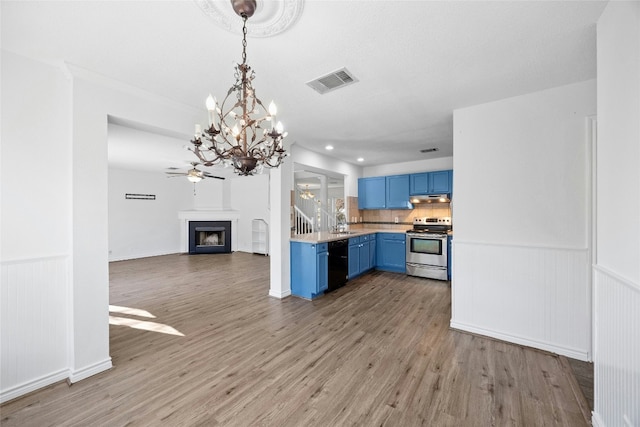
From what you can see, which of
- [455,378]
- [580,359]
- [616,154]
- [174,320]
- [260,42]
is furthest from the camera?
[174,320]

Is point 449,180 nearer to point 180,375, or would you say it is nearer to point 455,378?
point 455,378

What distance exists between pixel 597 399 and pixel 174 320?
13.2 feet

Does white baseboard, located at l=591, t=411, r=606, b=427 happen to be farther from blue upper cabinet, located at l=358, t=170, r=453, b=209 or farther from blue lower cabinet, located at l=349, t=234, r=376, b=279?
blue upper cabinet, located at l=358, t=170, r=453, b=209

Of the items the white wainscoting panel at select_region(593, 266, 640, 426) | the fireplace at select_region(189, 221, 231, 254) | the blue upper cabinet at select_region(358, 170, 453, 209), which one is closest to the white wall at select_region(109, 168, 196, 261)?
the fireplace at select_region(189, 221, 231, 254)

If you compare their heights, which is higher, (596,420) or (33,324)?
(33,324)

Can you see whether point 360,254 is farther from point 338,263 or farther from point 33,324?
point 33,324

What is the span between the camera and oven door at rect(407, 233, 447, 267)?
4.89 m

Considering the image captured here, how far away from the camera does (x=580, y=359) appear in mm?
2385

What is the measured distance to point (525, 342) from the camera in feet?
8.63

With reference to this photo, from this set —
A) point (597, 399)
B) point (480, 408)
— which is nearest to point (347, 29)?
point (480, 408)

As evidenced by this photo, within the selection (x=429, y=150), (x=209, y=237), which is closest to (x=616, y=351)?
(x=429, y=150)

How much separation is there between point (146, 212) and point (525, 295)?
360 inches

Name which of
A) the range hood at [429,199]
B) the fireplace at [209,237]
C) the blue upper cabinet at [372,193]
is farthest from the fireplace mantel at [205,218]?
the range hood at [429,199]

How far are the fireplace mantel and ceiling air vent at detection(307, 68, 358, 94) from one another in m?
7.14
